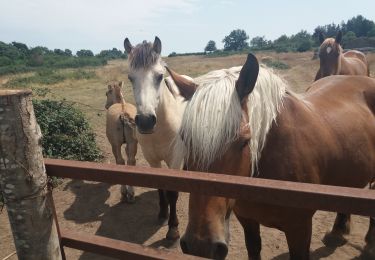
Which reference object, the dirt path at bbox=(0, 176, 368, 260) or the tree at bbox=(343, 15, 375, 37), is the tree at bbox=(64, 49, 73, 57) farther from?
the dirt path at bbox=(0, 176, 368, 260)

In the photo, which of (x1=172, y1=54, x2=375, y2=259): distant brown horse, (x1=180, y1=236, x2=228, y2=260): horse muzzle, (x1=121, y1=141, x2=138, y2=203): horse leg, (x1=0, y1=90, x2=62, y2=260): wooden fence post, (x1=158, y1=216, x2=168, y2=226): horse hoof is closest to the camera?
(x1=0, y1=90, x2=62, y2=260): wooden fence post

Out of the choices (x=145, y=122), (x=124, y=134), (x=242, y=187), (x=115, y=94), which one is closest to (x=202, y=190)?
(x=242, y=187)

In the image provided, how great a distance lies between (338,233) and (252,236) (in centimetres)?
138

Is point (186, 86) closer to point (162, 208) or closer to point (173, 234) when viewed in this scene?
point (173, 234)

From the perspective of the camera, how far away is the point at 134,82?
13.0 ft

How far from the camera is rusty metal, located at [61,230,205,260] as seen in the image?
5.02ft

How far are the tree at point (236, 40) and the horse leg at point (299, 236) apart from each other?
92.7m

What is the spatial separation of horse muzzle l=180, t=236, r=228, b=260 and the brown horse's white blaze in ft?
7.16

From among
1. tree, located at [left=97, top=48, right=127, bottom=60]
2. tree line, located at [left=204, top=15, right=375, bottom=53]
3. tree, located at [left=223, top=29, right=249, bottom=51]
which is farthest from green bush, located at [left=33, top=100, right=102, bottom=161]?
tree, located at [left=223, top=29, right=249, bottom=51]

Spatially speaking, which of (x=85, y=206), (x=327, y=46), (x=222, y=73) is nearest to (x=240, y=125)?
(x=222, y=73)

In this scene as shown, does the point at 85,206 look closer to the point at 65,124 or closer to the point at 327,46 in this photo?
the point at 65,124

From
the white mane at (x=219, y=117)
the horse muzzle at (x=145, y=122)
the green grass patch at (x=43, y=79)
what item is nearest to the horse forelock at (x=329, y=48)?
the horse muzzle at (x=145, y=122)

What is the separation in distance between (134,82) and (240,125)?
2.41 meters

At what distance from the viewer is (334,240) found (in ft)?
12.1
